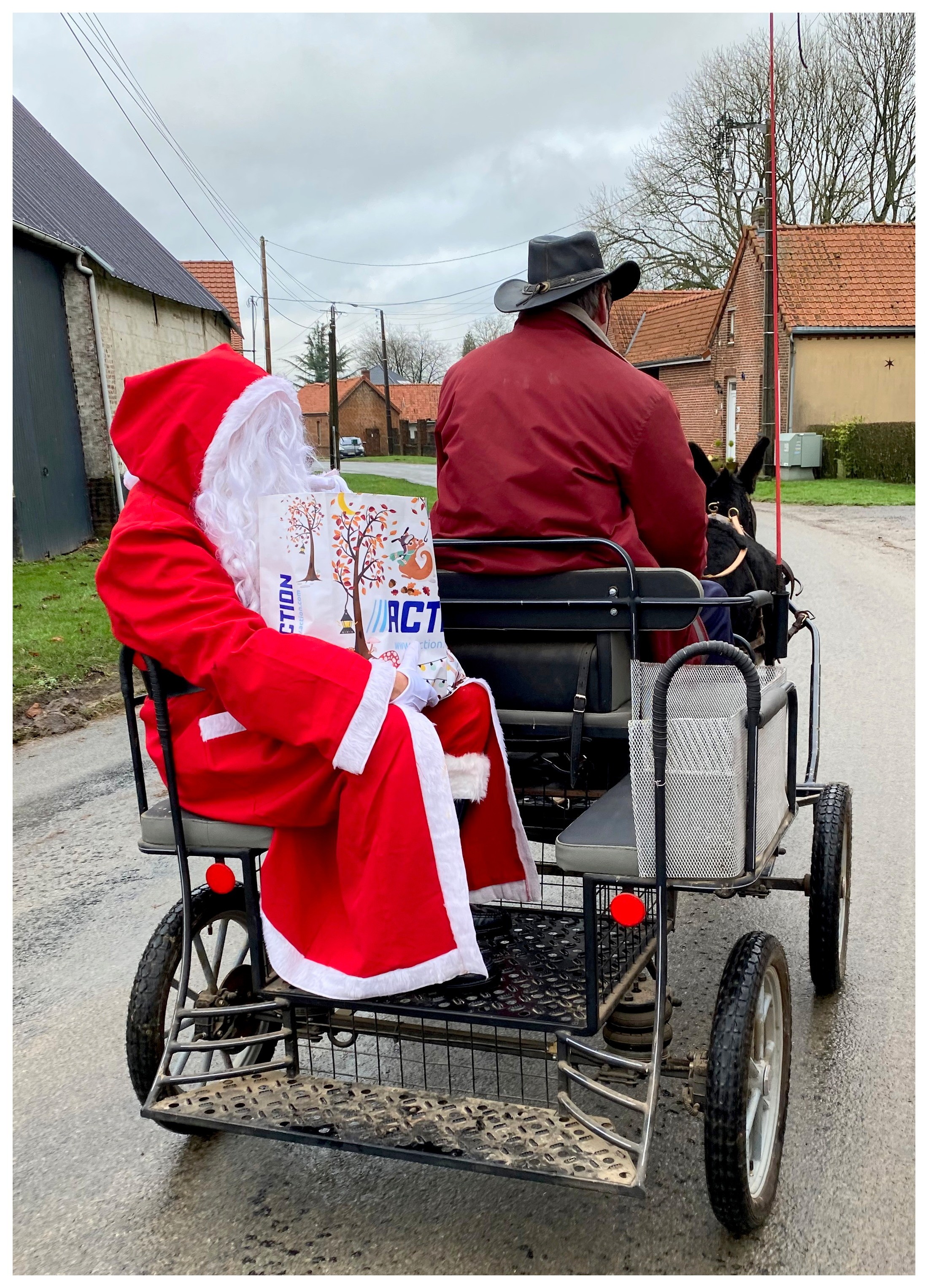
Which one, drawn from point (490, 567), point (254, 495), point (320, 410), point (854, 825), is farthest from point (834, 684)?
point (320, 410)

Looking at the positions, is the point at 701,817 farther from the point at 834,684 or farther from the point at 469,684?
the point at 834,684

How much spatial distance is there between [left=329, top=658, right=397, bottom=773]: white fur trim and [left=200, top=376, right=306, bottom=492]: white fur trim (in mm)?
669

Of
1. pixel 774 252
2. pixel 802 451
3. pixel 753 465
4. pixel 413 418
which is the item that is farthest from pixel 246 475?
pixel 413 418

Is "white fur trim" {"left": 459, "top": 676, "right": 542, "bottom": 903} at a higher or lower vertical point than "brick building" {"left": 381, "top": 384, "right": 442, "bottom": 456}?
lower

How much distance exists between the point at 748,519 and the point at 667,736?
298 centimetres

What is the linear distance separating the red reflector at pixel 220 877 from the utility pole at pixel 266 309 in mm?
42204

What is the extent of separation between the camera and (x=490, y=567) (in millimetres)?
3080

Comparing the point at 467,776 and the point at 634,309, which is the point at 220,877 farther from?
the point at 634,309

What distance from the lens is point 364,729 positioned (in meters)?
2.42

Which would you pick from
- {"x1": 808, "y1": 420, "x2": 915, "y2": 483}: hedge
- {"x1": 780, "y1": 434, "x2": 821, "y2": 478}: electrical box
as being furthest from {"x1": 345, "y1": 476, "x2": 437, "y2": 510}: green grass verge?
{"x1": 808, "y1": 420, "x2": 915, "y2": 483}: hedge

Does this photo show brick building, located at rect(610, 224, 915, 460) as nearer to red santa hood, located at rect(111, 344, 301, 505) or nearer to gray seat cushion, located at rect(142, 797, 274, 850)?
red santa hood, located at rect(111, 344, 301, 505)

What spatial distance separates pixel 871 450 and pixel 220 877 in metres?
27.9

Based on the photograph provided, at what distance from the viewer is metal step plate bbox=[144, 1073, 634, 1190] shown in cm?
231

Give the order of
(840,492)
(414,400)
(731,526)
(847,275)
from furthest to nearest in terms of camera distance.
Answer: (414,400), (847,275), (840,492), (731,526)
